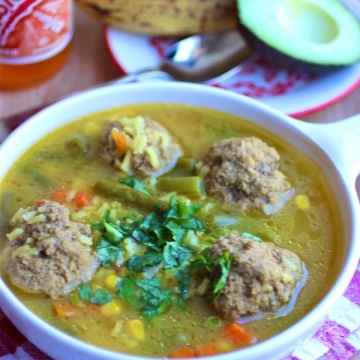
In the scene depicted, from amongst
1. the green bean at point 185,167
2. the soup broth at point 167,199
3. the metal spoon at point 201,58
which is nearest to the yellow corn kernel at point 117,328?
the soup broth at point 167,199

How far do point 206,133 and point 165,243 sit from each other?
70cm

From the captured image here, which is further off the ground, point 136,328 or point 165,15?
point 165,15

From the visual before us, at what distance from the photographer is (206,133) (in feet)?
9.49

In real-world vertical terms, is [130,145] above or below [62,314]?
above

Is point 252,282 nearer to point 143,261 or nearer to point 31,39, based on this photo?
point 143,261

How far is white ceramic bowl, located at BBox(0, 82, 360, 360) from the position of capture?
2027 millimetres

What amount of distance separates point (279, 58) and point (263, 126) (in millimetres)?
788

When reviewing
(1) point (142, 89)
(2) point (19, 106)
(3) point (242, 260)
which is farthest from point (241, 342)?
(2) point (19, 106)

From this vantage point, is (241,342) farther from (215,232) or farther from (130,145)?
(130,145)

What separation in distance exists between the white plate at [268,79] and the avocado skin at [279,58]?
87 millimetres

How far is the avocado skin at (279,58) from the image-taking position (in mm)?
3455

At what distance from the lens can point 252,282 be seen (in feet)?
7.10

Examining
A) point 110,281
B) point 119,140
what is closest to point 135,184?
point 119,140

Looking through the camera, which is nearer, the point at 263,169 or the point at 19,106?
the point at 263,169
